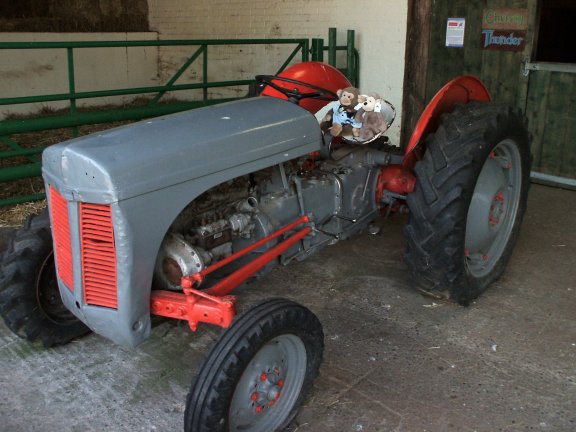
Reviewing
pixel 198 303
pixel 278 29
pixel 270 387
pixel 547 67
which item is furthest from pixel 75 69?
pixel 270 387

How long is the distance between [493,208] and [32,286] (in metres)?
2.38

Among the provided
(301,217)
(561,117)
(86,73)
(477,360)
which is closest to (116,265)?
(301,217)

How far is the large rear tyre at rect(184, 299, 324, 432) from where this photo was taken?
76.7 inches

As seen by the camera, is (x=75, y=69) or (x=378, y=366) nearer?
(x=378, y=366)

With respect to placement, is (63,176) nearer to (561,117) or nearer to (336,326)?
(336,326)

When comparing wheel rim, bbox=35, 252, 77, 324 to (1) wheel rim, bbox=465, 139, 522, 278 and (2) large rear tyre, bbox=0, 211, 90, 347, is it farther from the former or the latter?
(1) wheel rim, bbox=465, 139, 522, 278

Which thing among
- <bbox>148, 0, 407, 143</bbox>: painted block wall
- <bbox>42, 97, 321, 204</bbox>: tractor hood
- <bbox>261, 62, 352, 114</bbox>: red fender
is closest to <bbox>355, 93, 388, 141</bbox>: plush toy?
<bbox>42, 97, 321, 204</bbox>: tractor hood

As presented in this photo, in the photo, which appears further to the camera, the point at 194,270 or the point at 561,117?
the point at 561,117

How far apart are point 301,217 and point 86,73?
6885 millimetres

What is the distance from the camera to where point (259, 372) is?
2.14 m

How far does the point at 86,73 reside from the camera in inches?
346

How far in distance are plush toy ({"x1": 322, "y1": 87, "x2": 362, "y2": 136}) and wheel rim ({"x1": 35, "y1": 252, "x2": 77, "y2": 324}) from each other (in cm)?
149

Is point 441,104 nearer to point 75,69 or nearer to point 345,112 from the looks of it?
point 345,112

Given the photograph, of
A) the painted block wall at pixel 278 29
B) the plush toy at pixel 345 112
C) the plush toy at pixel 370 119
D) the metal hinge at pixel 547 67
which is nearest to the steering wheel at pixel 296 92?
the plush toy at pixel 345 112
